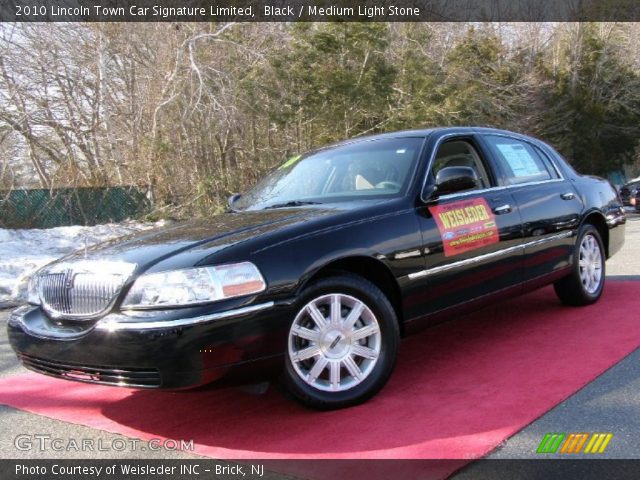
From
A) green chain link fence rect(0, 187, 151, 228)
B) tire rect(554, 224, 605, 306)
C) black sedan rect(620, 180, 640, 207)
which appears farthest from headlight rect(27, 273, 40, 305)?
black sedan rect(620, 180, 640, 207)

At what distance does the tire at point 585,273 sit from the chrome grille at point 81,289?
3904mm

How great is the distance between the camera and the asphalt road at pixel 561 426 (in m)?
3.04

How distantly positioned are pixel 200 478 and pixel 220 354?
564 mm

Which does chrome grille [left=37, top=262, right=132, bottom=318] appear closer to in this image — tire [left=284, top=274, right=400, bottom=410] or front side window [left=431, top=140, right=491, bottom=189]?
tire [left=284, top=274, right=400, bottom=410]

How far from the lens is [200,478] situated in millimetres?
2990

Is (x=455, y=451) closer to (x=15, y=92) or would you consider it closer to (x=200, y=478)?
(x=200, y=478)

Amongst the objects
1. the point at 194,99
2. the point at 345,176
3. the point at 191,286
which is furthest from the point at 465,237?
the point at 194,99

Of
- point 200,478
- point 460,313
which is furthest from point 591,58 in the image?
point 200,478

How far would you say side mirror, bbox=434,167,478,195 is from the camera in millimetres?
4223

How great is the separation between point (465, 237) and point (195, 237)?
1790mm

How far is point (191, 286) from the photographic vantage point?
3209mm

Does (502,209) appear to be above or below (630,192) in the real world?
above

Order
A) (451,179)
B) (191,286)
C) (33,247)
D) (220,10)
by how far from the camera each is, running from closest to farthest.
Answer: (191,286) → (451,179) → (33,247) → (220,10)

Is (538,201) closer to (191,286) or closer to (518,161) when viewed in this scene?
(518,161)
